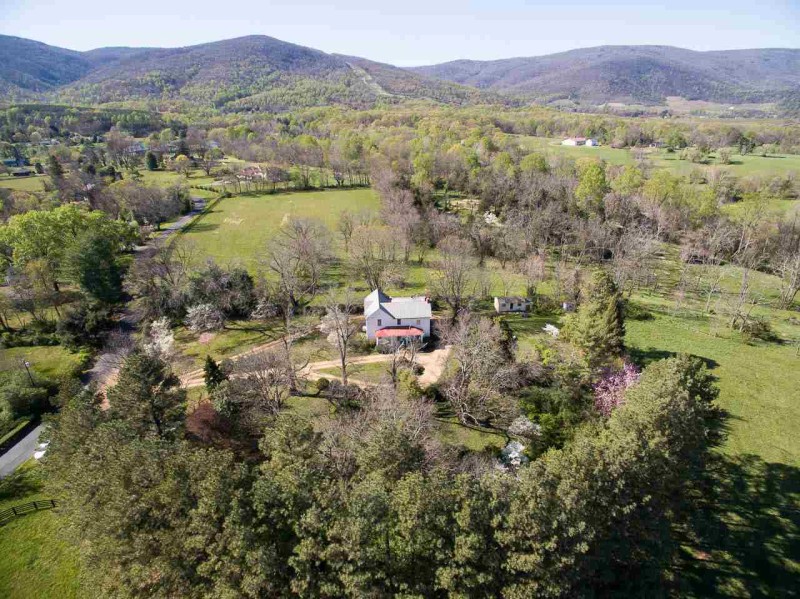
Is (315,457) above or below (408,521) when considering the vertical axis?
below

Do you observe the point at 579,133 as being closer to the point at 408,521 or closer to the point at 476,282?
the point at 476,282

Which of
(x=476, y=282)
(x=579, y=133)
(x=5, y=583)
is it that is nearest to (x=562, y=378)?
(x=476, y=282)

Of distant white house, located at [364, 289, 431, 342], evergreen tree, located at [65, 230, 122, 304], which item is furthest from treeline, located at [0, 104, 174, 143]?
distant white house, located at [364, 289, 431, 342]

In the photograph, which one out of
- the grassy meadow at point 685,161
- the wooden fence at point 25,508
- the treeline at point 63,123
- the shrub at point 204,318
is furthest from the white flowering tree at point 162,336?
the treeline at point 63,123

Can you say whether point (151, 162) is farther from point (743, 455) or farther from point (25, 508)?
point (743, 455)

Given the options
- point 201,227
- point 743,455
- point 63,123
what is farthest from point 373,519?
point 63,123

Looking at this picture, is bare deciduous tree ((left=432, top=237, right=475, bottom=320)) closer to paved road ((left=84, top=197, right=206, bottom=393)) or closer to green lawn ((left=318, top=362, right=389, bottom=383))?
green lawn ((left=318, top=362, right=389, bottom=383))
